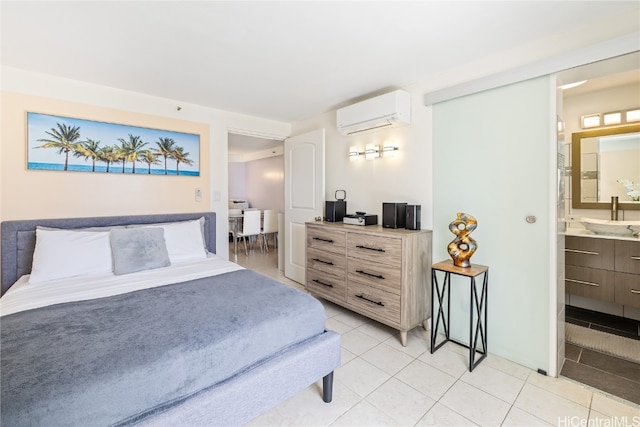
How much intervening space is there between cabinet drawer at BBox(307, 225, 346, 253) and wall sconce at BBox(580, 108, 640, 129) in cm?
271

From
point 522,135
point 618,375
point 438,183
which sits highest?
point 522,135

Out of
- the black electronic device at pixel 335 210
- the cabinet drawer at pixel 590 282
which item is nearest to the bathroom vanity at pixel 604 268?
the cabinet drawer at pixel 590 282

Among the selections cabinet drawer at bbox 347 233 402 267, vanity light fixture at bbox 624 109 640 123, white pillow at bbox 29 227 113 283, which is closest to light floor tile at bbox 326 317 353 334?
cabinet drawer at bbox 347 233 402 267

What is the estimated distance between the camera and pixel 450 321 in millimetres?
2482

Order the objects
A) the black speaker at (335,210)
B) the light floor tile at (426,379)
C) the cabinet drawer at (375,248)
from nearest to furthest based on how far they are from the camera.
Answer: the light floor tile at (426,379) → the cabinet drawer at (375,248) → the black speaker at (335,210)

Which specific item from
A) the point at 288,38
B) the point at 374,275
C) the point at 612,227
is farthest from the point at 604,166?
the point at 288,38

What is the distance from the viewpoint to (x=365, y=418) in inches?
62.1

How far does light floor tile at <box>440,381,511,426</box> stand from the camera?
158cm

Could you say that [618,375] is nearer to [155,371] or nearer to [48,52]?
[155,371]

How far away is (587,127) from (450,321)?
2.43 meters

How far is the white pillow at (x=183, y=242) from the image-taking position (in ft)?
8.67

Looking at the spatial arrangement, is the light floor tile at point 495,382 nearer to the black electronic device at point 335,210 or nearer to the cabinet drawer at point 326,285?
the cabinet drawer at point 326,285

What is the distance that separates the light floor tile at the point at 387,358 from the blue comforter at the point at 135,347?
705 mm

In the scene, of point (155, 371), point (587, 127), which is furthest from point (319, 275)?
point (587, 127)
